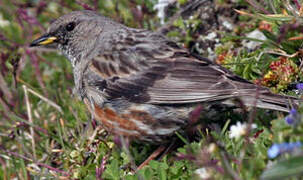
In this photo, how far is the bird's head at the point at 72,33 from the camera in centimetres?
594

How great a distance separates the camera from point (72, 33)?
6.00m

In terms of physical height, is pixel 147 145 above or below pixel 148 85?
below

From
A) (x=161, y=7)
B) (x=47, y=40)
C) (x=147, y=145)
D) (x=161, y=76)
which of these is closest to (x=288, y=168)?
Result: (x=161, y=76)

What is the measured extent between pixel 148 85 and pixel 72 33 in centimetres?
161

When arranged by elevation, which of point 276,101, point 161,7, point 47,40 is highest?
point 161,7

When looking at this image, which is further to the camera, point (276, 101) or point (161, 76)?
point (161, 76)

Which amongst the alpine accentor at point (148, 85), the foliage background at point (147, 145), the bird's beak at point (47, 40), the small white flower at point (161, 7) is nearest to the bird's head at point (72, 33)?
the bird's beak at point (47, 40)

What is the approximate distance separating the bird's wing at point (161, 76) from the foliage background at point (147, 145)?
0.31 m

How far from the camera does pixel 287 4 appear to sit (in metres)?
4.80

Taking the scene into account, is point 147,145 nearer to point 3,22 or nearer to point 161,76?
point 161,76

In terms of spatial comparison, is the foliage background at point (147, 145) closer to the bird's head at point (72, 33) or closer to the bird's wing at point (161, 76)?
the bird's wing at point (161, 76)

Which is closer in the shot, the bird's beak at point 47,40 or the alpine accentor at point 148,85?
the alpine accentor at point 148,85

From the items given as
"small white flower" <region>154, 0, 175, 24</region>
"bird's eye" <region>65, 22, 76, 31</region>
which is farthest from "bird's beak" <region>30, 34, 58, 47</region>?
"small white flower" <region>154, 0, 175, 24</region>

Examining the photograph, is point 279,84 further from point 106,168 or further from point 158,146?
point 106,168
